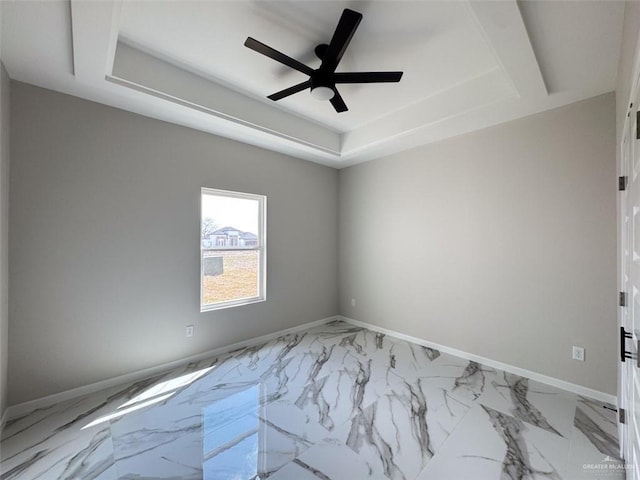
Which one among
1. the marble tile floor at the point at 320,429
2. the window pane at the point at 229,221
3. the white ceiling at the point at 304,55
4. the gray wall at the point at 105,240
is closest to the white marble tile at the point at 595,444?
the marble tile floor at the point at 320,429

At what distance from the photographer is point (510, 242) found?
2.85 metres

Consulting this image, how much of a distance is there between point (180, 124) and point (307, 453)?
3.26 meters

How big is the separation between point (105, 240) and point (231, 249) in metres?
1.30

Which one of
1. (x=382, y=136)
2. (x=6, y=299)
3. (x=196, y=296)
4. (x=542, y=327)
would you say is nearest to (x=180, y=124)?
(x=196, y=296)

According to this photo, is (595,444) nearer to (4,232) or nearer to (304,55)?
(304,55)

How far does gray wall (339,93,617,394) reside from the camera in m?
2.37

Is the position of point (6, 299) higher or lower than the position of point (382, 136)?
lower

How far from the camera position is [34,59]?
1922 mm

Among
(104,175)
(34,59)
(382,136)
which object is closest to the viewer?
(34,59)

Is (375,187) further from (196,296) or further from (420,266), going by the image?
(196,296)

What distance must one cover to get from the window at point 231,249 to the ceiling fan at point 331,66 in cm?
157

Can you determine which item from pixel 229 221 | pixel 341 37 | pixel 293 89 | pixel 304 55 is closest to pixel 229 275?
pixel 229 221

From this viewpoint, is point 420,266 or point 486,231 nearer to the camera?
point 486,231

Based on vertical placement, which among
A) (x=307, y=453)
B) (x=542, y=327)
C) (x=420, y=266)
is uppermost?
(x=420, y=266)
